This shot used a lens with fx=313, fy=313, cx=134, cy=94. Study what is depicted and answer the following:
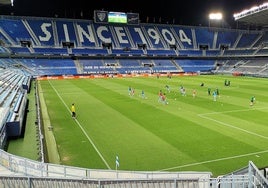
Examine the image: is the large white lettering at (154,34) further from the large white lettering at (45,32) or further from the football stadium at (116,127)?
the large white lettering at (45,32)

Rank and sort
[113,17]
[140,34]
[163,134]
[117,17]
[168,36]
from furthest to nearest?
[168,36] → [140,34] → [117,17] → [113,17] → [163,134]

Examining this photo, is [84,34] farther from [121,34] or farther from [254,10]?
[254,10]

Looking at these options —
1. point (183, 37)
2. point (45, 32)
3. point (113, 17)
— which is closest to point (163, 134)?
point (45, 32)

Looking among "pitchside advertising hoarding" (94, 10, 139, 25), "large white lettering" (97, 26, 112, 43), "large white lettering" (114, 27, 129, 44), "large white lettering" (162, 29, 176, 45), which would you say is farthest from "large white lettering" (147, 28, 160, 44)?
"large white lettering" (97, 26, 112, 43)

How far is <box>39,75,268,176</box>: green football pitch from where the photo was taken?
655 inches

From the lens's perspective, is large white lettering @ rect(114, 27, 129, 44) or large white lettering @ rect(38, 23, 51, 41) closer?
large white lettering @ rect(38, 23, 51, 41)

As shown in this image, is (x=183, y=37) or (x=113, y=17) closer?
(x=113, y=17)

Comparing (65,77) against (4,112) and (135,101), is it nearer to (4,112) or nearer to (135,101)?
(135,101)

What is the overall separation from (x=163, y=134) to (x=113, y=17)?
80.7 m

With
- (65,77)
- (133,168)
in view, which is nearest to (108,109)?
(133,168)

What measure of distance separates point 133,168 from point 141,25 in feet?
304

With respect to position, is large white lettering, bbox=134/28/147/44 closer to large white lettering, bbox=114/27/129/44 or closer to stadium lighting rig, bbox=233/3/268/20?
large white lettering, bbox=114/27/129/44

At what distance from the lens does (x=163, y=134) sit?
21.8 m

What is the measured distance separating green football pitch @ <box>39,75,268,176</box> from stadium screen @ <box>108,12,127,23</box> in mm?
65590
